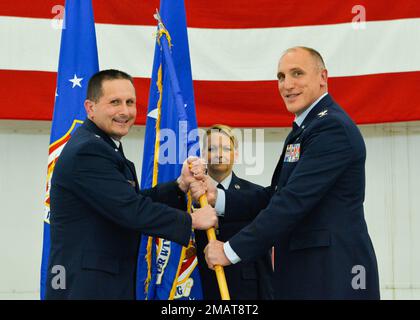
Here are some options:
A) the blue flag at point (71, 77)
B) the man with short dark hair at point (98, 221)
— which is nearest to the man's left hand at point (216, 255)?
the man with short dark hair at point (98, 221)

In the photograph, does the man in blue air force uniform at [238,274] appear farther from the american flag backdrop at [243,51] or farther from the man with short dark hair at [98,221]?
the american flag backdrop at [243,51]

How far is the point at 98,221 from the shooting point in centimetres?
271

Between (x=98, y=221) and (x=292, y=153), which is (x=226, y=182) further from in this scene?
(x=98, y=221)

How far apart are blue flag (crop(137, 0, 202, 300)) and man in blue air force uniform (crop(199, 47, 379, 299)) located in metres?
0.64

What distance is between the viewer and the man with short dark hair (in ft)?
8.61

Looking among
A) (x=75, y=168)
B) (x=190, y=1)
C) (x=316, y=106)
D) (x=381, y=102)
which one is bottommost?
(x=75, y=168)

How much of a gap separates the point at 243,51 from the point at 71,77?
161cm

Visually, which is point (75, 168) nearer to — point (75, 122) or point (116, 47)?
point (75, 122)

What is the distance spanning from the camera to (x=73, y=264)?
263cm

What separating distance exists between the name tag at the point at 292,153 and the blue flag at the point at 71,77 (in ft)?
5.58

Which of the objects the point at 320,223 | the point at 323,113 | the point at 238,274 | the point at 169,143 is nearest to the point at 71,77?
the point at 169,143

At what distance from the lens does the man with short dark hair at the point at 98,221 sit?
262 centimetres
